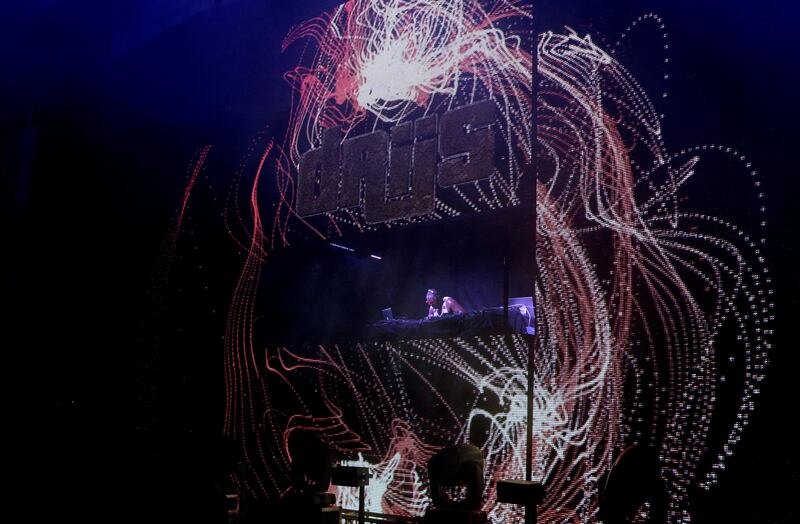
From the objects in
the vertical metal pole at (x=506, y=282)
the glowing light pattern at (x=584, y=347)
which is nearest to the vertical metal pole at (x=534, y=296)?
the glowing light pattern at (x=584, y=347)

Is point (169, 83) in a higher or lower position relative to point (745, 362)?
higher

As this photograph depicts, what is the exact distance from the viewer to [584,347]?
13.3 ft

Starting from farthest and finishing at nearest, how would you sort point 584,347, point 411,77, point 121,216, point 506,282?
point 121,216 → point 411,77 → point 506,282 → point 584,347

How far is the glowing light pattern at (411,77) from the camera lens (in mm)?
4812

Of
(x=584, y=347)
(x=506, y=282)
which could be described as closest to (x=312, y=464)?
(x=506, y=282)

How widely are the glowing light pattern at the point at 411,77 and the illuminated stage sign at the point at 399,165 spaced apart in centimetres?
8

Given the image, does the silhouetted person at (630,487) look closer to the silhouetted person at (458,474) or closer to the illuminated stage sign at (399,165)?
the silhouetted person at (458,474)

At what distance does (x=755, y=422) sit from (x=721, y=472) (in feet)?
0.97

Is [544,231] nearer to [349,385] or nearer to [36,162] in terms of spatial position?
[349,385]

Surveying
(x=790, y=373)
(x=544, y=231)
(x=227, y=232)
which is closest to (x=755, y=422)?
(x=790, y=373)

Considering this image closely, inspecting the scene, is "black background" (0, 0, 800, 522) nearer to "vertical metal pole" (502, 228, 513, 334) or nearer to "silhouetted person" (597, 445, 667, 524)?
"vertical metal pole" (502, 228, 513, 334)

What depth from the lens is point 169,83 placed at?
24.6ft

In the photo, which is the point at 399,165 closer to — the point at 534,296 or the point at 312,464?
the point at 534,296

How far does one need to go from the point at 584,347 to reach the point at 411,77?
2.60m
